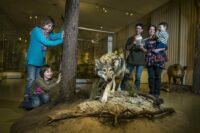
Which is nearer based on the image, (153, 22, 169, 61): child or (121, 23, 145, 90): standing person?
(153, 22, 169, 61): child

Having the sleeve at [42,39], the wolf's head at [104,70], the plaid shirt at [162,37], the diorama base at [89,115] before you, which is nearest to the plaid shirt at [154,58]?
the plaid shirt at [162,37]

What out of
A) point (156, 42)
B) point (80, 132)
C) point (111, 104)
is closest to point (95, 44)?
point (156, 42)

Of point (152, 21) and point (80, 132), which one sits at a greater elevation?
point (152, 21)

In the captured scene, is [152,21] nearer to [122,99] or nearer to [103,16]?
[103,16]

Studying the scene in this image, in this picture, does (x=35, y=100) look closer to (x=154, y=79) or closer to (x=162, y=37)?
(x=154, y=79)

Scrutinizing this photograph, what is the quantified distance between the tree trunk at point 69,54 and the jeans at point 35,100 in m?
0.58

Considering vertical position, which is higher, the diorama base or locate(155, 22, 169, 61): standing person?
locate(155, 22, 169, 61): standing person

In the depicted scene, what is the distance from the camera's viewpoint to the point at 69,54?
3.16 metres

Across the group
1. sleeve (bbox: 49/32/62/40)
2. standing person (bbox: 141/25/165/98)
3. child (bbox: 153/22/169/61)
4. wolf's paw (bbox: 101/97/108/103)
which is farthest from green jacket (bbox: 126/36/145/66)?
wolf's paw (bbox: 101/97/108/103)

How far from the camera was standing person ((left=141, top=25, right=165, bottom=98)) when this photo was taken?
12.3ft

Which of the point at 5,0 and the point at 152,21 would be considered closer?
the point at 5,0

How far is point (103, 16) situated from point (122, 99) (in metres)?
8.47

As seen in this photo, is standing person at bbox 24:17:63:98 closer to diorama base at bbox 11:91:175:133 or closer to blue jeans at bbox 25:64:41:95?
blue jeans at bbox 25:64:41:95

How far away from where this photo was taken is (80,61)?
6.24 metres
